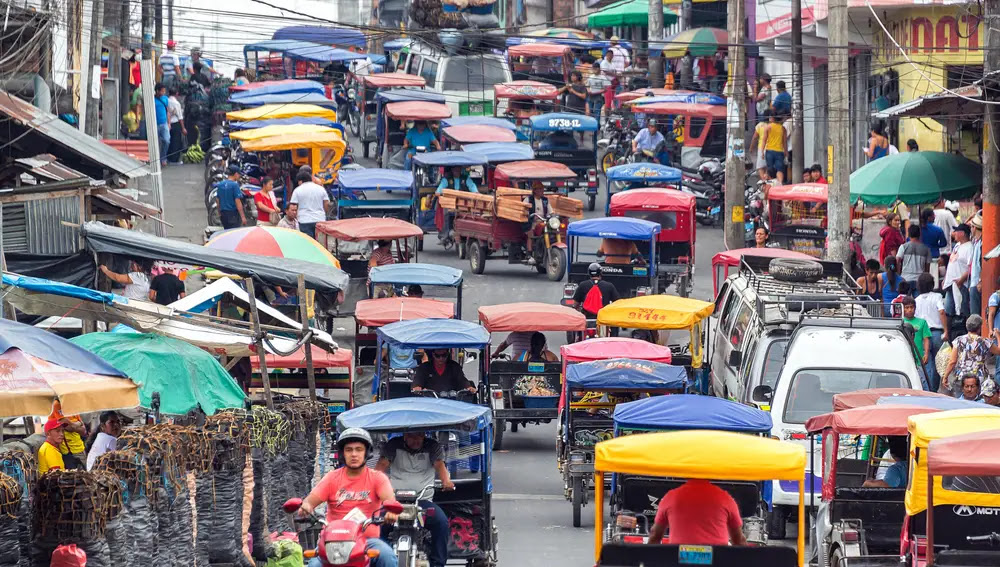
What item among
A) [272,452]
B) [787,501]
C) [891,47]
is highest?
[891,47]

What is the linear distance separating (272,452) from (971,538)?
5.58 metres

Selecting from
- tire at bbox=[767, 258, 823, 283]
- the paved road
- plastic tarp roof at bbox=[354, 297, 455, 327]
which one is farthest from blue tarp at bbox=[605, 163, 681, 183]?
tire at bbox=[767, 258, 823, 283]

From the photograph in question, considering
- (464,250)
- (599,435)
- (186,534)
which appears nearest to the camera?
(186,534)

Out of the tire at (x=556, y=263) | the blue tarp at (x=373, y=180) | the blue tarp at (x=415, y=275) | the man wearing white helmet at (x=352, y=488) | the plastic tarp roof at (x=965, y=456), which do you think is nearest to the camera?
the plastic tarp roof at (x=965, y=456)

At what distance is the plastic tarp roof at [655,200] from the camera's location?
94.7 ft

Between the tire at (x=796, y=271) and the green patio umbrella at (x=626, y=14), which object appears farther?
the green patio umbrella at (x=626, y=14)

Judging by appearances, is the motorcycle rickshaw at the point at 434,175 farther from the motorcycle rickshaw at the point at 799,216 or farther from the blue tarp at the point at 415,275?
the blue tarp at the point at 415,275

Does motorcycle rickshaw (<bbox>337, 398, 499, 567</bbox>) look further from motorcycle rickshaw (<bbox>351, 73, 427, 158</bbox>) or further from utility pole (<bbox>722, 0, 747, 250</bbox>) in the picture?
motorcycle rickshaw (<bbox>351, 73, 427, 158</bbox>)

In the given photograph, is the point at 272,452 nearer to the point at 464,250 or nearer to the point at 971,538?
the point at 971,538

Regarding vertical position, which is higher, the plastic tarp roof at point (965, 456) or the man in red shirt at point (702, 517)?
the plastic tarp roof at point (965, 456)

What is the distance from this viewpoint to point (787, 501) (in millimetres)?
15453

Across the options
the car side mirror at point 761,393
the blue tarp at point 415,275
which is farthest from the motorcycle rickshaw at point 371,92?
the car side mirror at point 761,393

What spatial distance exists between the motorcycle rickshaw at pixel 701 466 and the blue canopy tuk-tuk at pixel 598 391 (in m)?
5.91

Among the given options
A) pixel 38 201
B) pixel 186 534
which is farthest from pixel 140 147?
pixel 186 534
